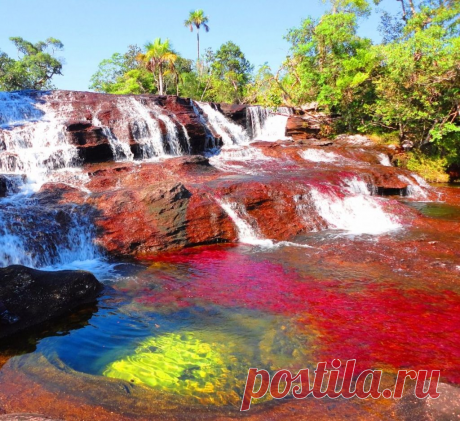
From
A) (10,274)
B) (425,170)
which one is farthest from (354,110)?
(10,274)

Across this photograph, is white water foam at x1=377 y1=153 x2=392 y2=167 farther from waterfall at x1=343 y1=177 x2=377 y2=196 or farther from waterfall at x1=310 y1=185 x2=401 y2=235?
waterfall at x1=310 y1=185 x2=401 y2=235

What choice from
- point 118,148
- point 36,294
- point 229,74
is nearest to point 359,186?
point 118,148

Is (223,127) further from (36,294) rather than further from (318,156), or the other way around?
(36,294)

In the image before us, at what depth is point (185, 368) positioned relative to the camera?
3844mm

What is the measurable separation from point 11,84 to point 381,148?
39379 millimetres

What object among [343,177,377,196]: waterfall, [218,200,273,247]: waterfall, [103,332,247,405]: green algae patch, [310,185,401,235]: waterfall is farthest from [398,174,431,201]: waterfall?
[103,332,247,405]: green algae patch

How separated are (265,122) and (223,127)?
→ 3.53 meters

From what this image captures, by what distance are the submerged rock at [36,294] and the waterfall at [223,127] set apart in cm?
1602

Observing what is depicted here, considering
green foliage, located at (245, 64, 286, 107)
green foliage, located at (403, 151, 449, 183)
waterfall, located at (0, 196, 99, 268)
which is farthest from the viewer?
green foliage, located at (245, 64, 286, 107)

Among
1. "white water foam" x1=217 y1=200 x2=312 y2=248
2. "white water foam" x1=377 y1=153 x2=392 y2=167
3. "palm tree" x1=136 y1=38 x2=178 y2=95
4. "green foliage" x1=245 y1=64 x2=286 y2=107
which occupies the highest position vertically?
"palm tree" x1=136 y1=38 x2=178 y2=95

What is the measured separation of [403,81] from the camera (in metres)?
17.3

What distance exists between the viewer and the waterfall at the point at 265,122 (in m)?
23.3

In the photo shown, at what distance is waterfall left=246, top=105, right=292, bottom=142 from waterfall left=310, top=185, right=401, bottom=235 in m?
13.0

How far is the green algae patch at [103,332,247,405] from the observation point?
343cm
